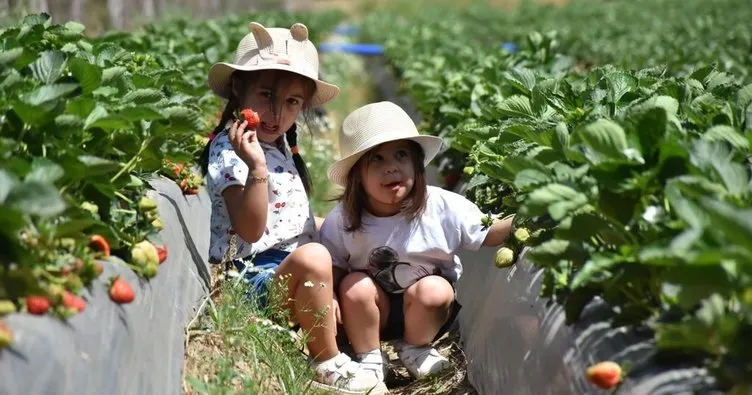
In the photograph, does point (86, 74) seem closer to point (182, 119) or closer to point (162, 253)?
point (182, 119)

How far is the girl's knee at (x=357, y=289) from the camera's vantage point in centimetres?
381

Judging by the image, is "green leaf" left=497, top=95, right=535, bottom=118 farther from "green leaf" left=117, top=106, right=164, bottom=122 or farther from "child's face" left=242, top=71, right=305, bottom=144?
"green leaf" left=117, top=106, right=164, bottom=122

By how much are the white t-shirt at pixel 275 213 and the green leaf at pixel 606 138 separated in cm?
179

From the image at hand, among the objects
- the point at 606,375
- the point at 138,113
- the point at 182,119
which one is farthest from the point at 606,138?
the point at 182,119

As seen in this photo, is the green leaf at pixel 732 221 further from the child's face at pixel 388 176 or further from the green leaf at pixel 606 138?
the child's face at pixel 388 176

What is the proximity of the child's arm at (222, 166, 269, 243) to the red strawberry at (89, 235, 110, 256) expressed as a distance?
1.14 m

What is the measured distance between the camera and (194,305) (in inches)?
143

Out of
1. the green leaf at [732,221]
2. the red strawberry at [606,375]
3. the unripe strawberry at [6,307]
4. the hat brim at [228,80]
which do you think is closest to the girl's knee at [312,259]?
the hat brim at [228,80]

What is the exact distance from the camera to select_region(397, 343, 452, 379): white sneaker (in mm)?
3893

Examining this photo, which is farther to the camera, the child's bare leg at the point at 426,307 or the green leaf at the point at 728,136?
the child's bare leg at the point at 426,307

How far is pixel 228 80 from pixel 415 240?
44.3 inches

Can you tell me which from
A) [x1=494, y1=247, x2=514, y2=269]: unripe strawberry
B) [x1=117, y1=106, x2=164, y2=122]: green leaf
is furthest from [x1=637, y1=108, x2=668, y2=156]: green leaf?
[x1=117, y1=106, x2=164, y2=122]: green leaf

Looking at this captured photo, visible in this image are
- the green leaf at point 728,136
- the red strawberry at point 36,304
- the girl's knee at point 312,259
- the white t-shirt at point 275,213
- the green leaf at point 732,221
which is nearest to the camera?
the green leaf at point 732,221

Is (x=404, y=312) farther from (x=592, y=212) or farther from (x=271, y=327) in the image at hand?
(x=592, y=212)
